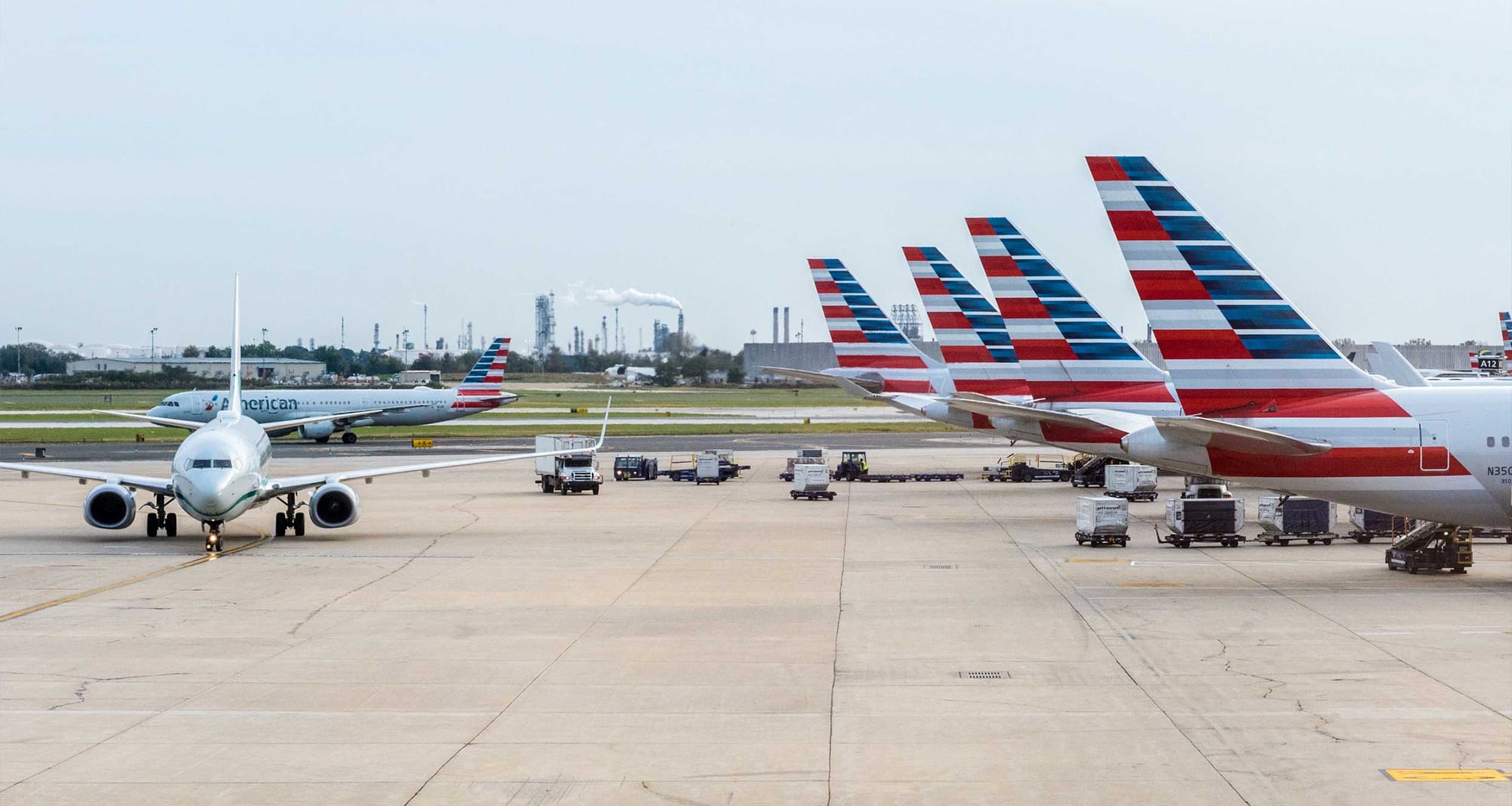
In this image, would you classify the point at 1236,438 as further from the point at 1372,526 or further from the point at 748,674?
the point at 748,674

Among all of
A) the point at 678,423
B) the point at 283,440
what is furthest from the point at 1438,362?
the point at 283,440

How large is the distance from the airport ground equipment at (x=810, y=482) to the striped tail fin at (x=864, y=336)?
16.7 meters

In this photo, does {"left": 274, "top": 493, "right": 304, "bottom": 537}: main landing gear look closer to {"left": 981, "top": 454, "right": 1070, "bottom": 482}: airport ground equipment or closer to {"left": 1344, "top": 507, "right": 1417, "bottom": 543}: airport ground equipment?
{"left": 1344, "top": 507, "right": 1417, "bottom": 543}: airport ground equipment

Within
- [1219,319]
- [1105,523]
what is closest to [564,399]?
[1105,523]

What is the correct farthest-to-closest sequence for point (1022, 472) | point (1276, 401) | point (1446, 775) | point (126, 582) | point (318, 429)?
1. point (318, 429)
2. point (1022, 472)
3. point (126, 582)
4. point (1276, 401)
5. point (1446, 775)

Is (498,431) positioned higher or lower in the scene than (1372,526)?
lower

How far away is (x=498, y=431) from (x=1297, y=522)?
7141 centimetres

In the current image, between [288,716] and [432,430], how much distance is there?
3492 inches

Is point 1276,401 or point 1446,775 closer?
point 1446,775

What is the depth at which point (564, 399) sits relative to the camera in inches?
6614

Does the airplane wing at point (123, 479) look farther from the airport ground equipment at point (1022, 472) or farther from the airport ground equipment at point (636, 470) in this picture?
the airport ground equipment at point (1022, 472)

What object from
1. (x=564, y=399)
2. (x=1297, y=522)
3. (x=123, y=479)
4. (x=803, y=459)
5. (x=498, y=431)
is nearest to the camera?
(x=1297, y=522)

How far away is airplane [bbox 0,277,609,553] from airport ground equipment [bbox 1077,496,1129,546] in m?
17.3

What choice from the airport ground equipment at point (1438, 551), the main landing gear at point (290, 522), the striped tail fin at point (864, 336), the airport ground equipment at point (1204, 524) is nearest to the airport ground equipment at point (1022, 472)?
the striped tail fin at point (864, 336)
